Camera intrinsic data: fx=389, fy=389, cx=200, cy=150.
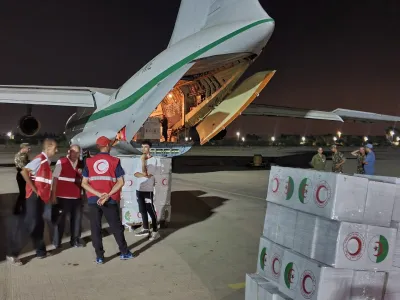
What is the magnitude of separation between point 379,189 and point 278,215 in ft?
3.11

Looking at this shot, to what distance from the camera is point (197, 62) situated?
10.7 metres

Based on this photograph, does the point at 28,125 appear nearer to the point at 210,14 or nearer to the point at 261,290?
the point at 210,14

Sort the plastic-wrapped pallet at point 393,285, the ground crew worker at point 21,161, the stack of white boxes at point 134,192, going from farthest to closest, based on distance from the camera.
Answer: the ground crew worker at point 21,161 → the stack of white boxes at point 134,192 → the plastic-wrapped pallet at point 393,285

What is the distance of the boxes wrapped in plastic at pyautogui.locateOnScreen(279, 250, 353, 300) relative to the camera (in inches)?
117

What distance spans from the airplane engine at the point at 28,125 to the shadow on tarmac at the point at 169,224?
8113 millimetres

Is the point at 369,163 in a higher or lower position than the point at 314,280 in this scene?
higher

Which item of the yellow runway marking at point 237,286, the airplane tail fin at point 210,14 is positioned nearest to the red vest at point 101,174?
the yellow runway marking at point 237,286

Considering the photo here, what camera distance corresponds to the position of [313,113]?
2059cm

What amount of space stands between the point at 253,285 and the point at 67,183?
361cm

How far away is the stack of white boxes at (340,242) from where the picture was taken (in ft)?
9.77

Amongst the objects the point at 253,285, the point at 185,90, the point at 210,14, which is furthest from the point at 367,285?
the point at 185,90

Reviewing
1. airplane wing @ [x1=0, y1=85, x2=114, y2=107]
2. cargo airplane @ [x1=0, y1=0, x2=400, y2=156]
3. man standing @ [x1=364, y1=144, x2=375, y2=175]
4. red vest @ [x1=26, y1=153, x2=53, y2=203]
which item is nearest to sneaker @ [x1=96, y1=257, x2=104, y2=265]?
red vest @ [x1=26, y1=153, x2=53, y2=203]

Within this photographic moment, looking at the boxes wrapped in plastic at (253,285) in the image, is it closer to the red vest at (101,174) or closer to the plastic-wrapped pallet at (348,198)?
the plastic-wrapped pallet at (348,198)

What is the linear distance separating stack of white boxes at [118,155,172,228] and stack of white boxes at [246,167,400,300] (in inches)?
150
